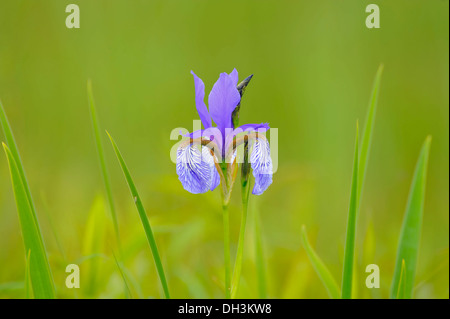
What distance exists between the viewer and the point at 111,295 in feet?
2.90

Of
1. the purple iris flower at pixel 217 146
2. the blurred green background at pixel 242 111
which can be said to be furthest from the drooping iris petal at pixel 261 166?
the blurred green background at pixel 242 111

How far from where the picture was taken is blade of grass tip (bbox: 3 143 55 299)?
617mm

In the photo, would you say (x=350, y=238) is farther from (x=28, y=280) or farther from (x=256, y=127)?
(x=28, y=280)

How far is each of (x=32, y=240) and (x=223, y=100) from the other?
35cm

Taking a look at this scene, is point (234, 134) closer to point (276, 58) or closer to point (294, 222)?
point (294, 222)

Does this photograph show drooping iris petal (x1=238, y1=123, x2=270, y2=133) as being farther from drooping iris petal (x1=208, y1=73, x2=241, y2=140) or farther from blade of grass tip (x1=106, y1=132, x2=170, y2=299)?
blade of grass tip (x1=106, y1=132, x2=170, y2=299)

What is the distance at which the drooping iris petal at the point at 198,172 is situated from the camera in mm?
574

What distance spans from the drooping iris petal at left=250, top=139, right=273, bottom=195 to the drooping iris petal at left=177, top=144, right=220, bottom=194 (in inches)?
2.1

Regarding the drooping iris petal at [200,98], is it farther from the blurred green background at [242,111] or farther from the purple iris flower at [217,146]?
the blurred green background at [242,111]

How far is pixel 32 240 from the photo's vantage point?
2.10 ft

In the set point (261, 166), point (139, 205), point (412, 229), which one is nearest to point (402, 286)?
point (412, 229)

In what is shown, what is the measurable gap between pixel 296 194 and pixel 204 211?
0.29 metres

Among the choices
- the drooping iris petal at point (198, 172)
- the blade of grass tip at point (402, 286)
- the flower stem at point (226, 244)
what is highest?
the drooping iris petal at point (198, 172)

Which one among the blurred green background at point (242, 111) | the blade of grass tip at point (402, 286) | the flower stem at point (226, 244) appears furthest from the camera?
the blurred green background at point (242, 111)
